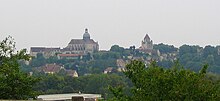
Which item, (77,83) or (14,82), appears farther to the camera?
(77,83)

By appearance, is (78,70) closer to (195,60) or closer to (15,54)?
(195,60)

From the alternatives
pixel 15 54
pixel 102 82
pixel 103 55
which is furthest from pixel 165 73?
pixel 103 55

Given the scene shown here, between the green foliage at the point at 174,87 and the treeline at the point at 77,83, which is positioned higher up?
the treeline at the point at 77,83

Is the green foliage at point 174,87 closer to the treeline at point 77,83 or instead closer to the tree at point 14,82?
the tree at point 14,82

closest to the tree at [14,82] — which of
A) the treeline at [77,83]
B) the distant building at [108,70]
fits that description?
the treeline at [77,83]

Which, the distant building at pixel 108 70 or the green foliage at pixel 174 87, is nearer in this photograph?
the green foliage at pixel 174 87

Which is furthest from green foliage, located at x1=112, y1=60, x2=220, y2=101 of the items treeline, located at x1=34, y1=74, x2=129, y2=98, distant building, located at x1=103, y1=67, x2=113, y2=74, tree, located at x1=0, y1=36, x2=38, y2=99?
distant building, located at x1=103, y1=67, x2=113, y2=74

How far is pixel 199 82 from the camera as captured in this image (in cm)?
1267

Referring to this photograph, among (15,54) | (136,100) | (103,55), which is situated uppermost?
(103,55)

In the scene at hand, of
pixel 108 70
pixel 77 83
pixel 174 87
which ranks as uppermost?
pixel 108 70

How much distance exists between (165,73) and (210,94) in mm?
1079

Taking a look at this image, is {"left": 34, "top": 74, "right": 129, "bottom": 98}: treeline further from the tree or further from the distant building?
the tree

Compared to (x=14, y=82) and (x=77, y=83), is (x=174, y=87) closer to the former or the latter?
(x=14, y=82)

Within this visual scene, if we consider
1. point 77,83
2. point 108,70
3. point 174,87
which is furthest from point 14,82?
point 108,70
